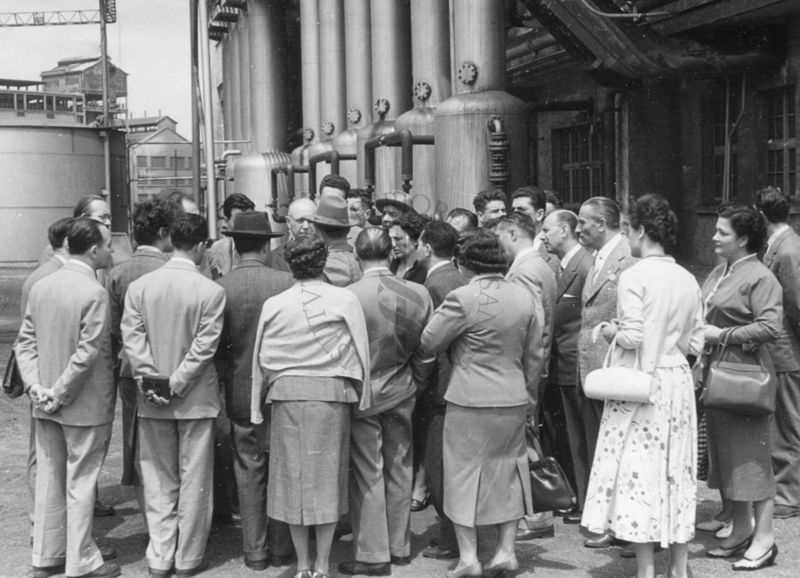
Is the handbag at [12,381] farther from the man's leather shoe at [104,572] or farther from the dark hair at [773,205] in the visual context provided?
the dark hair at [773,205]

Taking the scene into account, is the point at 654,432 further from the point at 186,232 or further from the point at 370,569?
the point at 186,232

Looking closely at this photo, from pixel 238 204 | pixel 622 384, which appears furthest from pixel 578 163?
pixel 622 384

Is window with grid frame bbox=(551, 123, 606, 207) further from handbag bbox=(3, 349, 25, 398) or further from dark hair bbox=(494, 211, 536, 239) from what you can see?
handbag bbox=(3, 349, 25, 398)

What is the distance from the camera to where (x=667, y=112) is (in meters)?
15.2

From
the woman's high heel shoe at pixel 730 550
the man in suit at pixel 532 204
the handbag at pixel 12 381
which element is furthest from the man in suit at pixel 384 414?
the handbag at pixel 12 381

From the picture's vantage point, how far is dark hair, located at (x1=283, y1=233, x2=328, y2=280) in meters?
5.62

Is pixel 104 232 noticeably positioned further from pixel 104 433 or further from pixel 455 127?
pixel 455 127

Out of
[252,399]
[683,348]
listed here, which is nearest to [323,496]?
[252,399]

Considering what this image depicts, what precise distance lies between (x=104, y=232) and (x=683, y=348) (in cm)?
346

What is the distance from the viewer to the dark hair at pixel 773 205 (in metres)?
6.73

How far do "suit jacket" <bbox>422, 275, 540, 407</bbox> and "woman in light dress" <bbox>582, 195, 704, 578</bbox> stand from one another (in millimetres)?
568

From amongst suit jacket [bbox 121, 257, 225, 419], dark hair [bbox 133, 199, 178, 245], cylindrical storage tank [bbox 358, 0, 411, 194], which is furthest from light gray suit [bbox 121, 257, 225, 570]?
cylindrical storage tank [bbox 358, 0, 411, 194]

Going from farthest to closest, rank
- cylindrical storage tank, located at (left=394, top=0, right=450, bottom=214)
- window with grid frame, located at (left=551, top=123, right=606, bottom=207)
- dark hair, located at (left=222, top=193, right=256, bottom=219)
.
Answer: cylindrical storage tank, located at (left=394, top=0, right=450, bottom=214)
window with grid frame, located at (left=551, top=123, right=606, bottom=207)
dark hair, located at (left=222, top=193, right=256, bottom=219)

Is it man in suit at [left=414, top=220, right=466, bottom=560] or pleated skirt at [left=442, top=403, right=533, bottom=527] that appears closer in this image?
pleated skirt at [left=442, top=403, right=533, bottom=527]
